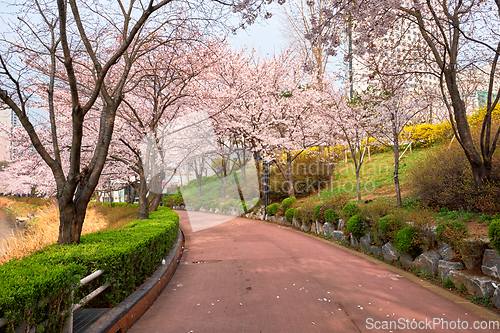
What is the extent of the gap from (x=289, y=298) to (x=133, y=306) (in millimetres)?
2337

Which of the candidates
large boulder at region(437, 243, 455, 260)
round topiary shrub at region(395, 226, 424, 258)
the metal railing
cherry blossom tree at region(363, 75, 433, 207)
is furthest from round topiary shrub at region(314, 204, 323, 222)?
the metal railing

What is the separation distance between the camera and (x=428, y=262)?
566cm

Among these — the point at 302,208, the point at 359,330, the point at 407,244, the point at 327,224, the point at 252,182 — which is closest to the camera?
the point at 359,330

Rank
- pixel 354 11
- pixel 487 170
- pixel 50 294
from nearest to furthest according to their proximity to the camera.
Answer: pixel 50 294 < pixel 354 11 < pixel 487 170

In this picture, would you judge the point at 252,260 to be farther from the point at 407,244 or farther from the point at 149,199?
the point at 149,199

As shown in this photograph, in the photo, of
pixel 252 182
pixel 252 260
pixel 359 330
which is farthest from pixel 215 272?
pixel 252 182

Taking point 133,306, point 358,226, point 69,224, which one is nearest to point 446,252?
point 358,226

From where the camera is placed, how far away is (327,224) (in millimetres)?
10414

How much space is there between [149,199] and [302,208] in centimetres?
622

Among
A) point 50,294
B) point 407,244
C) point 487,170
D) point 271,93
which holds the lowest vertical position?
point 407,244

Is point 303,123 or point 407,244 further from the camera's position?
point 303,123

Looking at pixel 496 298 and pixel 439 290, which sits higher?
pixel 496 298

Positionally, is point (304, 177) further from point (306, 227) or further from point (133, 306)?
point (133, 306)

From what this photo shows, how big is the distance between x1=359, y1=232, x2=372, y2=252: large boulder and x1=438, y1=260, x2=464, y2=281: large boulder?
2.55 m
